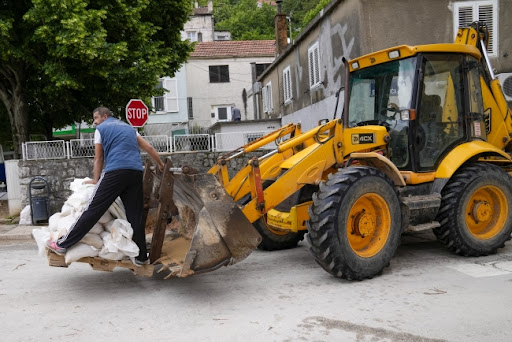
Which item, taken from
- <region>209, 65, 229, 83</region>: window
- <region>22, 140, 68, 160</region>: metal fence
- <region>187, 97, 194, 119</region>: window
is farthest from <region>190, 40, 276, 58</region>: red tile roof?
<region>22, 140, 68, 160</region>: metal fence

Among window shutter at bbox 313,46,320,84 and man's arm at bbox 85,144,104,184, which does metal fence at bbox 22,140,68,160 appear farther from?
window shutter at bbox 313,46,320,84

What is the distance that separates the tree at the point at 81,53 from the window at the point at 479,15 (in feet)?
22.5

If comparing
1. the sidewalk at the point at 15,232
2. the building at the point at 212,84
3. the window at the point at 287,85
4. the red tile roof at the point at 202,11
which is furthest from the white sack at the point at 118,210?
the red tile roof at the point at 202,11

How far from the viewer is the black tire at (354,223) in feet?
15.1

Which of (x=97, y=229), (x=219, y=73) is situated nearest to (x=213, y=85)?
(x=219, y=73)

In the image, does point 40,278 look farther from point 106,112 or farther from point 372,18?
point 372,18

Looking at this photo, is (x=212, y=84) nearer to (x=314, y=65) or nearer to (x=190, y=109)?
(x=190, y=109)

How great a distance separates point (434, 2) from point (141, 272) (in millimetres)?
9666

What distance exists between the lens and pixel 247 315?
396 cm

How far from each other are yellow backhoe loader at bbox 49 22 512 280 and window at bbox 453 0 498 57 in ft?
16.2

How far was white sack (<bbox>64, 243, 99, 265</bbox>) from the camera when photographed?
14.2 ft

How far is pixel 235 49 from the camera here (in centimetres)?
2873

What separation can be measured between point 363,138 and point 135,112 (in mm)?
6397

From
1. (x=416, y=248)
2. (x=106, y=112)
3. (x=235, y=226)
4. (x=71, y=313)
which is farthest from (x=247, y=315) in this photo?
(x=416, y=248)
